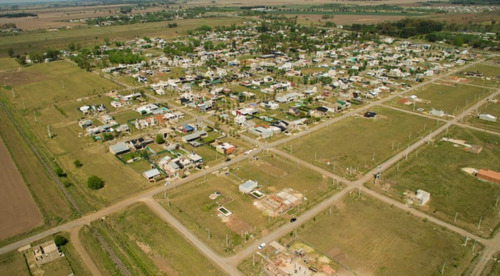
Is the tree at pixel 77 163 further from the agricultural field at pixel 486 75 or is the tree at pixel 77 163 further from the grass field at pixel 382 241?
the agricultural field at pixel 486 75

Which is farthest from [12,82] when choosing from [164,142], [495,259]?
[495,259]

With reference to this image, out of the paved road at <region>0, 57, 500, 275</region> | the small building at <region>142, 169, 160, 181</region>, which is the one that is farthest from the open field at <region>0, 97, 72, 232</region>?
the small building at <region>142, 169, 160, 181</region>

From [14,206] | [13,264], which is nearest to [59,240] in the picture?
[13,264]

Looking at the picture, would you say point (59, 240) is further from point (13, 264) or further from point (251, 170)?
point (251, 170)

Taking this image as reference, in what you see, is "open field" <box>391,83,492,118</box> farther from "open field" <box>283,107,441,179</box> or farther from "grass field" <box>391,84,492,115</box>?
"open field" <box>283,107,441,179</box>

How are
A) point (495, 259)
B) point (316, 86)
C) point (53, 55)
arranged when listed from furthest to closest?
point (53, 55) < point (316, 86) < point (495, 259)

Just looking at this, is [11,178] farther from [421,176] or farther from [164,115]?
[421,176]
